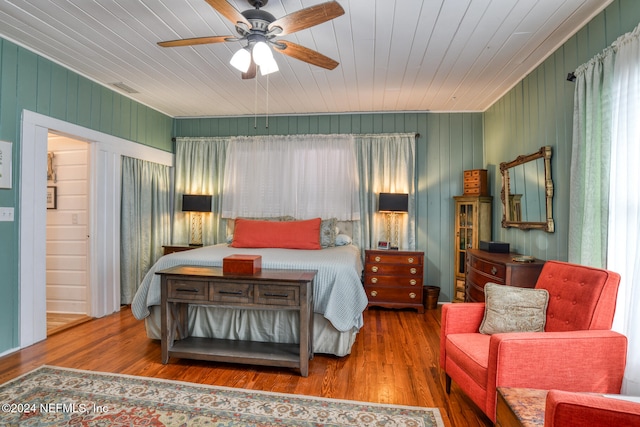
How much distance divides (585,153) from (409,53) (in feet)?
5.38

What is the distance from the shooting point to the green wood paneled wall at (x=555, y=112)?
2.28 metres

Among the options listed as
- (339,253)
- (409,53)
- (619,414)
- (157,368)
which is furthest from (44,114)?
(619,414)

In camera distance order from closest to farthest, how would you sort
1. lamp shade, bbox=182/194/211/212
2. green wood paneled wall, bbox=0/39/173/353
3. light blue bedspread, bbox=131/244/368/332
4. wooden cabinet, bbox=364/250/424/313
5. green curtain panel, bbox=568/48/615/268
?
1. green curtain panel, bbox=568/48/615/268
2. light blue bedspread, bbox=131/244/368/332
3. green wood paneled wall, bbox=0/39/173/353
4. wooden cabinet, bbox=364/250/424/313
5. lamp shade, bbox=182/194/211/212

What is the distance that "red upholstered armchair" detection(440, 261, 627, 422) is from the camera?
166cm

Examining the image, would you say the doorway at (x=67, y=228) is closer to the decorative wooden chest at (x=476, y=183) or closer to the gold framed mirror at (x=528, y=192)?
the decorative wooden chest at (x=476, y=183)

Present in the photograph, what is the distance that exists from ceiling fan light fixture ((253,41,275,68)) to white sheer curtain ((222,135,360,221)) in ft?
8.82

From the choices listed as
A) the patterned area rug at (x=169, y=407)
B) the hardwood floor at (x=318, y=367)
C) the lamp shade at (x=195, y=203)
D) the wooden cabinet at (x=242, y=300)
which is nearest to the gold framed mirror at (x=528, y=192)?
the hardwood floor at (x=318, y=367)

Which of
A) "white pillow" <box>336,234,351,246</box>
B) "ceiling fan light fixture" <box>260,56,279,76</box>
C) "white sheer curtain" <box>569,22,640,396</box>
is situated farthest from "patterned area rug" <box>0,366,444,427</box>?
"white pillow" <box>336,234,351,246</box>

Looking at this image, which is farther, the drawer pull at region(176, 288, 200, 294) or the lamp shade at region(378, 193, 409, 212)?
the lamp shade at region(378, 193, 409, 212)

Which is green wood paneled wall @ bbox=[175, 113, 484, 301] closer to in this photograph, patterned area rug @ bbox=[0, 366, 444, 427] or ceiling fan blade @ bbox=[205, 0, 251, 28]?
patterned area rug @ bbox=[0, 366, 444, 427]

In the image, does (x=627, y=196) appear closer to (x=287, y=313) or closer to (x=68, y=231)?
(x=287, y=313)

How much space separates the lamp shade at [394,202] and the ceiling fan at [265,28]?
2.31 metres

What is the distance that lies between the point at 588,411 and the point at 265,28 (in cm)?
241

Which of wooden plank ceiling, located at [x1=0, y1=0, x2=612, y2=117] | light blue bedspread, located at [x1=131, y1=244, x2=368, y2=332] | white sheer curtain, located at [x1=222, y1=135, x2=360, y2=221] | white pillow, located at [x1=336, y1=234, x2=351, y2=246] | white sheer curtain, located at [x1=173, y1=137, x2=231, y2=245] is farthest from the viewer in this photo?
white sheer curtain, located at [x1=173, y1=137, x2=231, y2=245]
